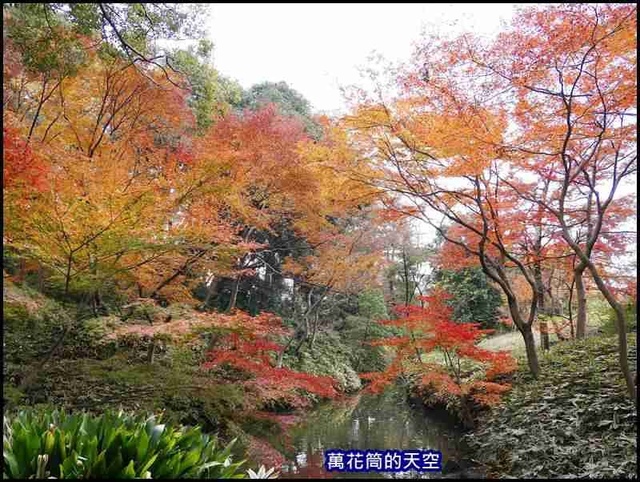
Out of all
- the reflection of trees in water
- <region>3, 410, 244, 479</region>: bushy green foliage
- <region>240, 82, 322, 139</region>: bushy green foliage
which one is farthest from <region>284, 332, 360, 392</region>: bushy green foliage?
<region>3, 410, 244, 479</region>: bushy green foliage

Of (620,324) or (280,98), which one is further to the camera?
(280,98)

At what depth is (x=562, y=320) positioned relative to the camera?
37.1 feet

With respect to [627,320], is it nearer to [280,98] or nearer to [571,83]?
[571,83]

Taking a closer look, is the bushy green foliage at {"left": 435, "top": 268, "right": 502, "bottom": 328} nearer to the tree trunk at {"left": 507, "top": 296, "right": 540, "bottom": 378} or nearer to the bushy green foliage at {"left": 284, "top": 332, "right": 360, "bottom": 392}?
the bushy green foliage at {"left": 284, "top": 332, "right": 360, "bottom": 392}

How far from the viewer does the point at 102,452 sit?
2695mm

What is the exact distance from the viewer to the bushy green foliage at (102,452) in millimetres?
2719

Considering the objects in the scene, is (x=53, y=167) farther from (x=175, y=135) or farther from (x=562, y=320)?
(x=562, y=320)

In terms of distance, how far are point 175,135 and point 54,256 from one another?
21.6 ft

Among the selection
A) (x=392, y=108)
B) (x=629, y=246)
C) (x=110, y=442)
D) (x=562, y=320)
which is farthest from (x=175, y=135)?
(x=562, y=320)

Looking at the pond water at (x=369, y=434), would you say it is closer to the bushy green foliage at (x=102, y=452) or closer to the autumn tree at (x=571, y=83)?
the bushy green foliage at (x=102, y=452)

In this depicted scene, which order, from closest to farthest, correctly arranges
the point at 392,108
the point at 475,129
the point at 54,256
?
the point at 54,256 < the point at 475,129 < the point at 392,108

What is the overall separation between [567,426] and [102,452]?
16.4ft

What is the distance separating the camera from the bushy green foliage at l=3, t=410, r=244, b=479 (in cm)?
272

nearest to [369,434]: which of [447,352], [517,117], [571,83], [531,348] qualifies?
[447,352]
